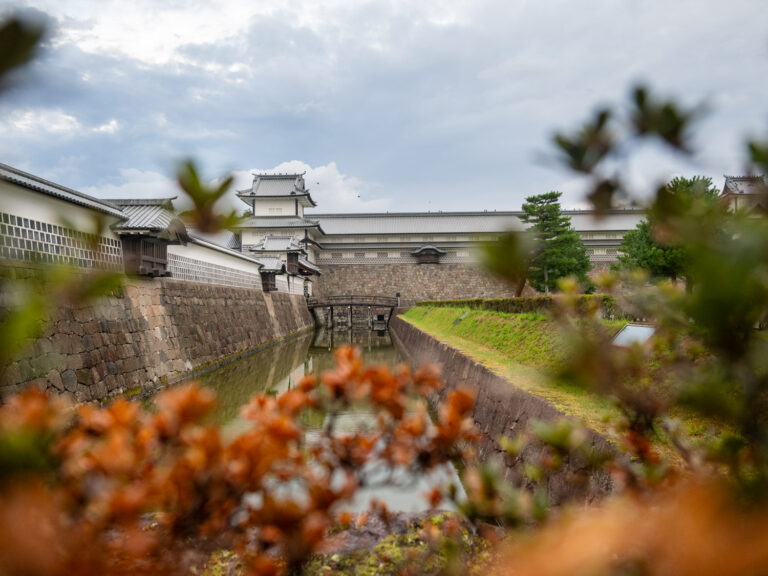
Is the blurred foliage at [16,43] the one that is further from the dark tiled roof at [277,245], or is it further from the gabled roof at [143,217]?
the dark tiled roof at [277,245]

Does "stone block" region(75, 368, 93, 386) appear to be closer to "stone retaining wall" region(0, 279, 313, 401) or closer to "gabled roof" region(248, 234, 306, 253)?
"stone retaining wall" region(0, 279, 313, 401)

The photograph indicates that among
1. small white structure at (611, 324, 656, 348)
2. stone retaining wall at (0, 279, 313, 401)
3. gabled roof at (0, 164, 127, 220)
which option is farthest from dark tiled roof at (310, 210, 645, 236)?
small white structure at (611, 324, 656, 348)

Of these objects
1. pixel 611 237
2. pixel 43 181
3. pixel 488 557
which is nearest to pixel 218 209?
pixel 488 557

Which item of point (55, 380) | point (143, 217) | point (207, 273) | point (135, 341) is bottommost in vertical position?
point (55, 380)

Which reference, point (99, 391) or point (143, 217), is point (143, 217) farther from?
point (99, 391)

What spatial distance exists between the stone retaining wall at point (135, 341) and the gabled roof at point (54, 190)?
133cm

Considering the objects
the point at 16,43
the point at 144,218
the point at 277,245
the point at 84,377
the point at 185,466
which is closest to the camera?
the point at 16,43

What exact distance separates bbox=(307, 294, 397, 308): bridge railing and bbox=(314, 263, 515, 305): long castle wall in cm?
231

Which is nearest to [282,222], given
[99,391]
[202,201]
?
[99,391]

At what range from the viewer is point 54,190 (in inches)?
255

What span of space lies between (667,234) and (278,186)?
103 feet

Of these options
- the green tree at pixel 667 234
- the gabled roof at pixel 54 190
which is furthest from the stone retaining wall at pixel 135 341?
A: the green tree at pixel 667 234

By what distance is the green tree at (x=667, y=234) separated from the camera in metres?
0.91

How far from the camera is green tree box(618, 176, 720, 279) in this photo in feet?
2.99
